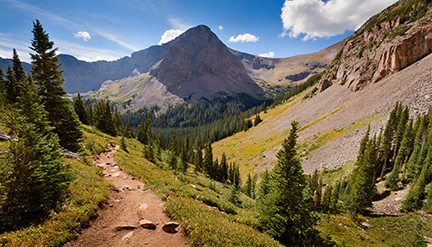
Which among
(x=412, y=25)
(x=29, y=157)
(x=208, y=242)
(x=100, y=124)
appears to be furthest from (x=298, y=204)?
(x=412, y=25)

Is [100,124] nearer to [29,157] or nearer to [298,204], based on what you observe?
[29,157]

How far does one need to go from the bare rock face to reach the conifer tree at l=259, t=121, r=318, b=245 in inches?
3586

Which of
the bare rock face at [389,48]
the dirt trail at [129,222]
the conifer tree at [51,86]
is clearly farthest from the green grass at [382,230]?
the bare rock face at [389,48]

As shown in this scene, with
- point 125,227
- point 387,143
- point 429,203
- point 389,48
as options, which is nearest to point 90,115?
point 125,227

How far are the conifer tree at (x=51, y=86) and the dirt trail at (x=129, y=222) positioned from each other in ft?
35.9

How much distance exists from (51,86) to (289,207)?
27.1m

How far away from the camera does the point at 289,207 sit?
11805mm

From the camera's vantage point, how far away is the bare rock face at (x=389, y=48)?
6506cm

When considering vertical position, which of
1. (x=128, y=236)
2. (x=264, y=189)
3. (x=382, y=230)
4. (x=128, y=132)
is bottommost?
(x=382, y=230)

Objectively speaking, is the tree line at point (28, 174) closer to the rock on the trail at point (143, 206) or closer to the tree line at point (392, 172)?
the rock on the trail at point (143, 206)

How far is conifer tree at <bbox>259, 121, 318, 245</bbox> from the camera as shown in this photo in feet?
38.1

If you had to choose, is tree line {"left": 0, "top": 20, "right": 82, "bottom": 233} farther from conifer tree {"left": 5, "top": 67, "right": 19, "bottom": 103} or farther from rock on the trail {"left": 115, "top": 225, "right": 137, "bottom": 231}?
conifer tree {"left": 5, "top": 67, "right": 19, "bottom": 103}

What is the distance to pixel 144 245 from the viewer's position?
7141 mm

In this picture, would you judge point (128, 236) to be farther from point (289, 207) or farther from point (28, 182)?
point (289, 207)
